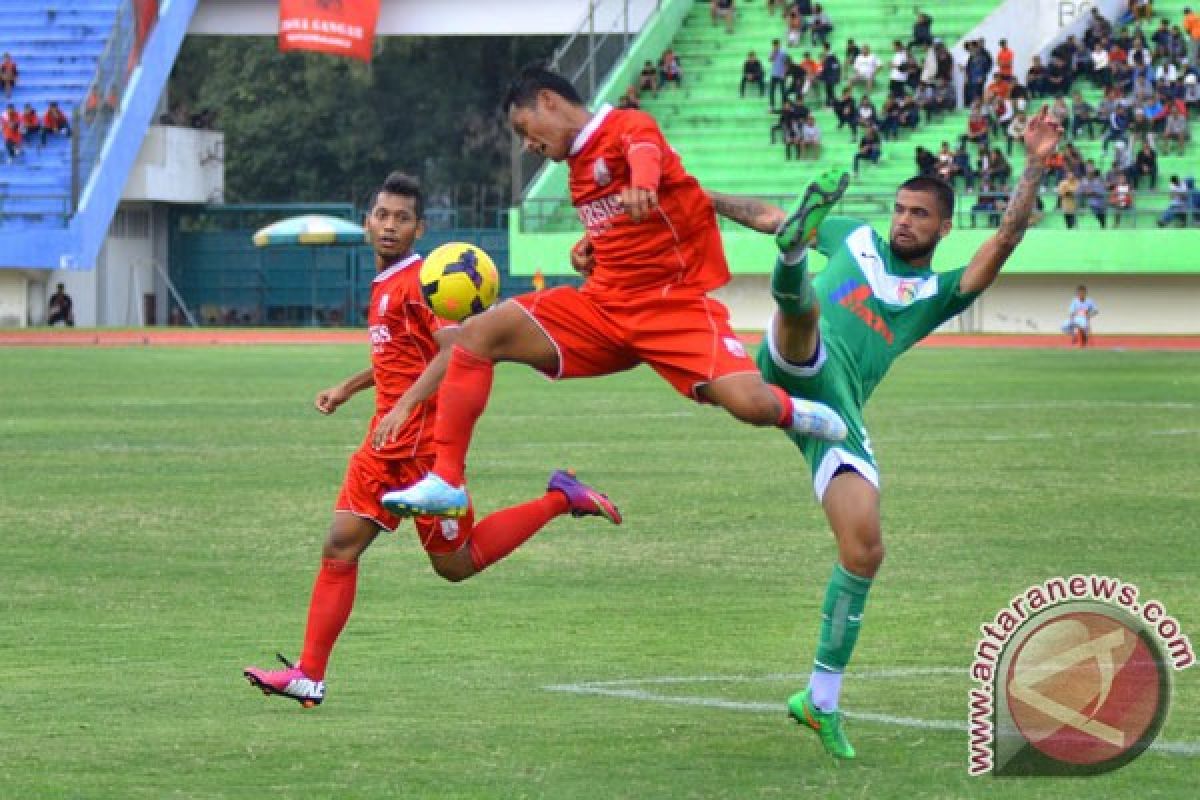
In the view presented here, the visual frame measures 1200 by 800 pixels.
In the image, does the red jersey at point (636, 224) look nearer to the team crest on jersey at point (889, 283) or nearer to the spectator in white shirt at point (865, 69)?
the team crest on jersey at point (889, 283)

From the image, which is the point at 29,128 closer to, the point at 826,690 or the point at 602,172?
the point at 602,172

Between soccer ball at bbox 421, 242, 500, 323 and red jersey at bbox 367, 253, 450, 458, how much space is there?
5 centimetres

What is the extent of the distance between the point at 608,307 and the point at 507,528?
5.51 ft

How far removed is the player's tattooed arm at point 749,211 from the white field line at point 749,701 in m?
2.05

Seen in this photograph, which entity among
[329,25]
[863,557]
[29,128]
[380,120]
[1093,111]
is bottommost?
[380,120]

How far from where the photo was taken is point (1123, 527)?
57.6 feet

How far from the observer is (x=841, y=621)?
352 inches

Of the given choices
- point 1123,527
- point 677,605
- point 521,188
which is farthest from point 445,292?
point 521,188

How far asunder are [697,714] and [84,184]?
55.0 m

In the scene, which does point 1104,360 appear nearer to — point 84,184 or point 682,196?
point 84,184

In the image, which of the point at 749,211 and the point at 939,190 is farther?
the point at 939,190

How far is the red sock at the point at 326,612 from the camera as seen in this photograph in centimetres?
996

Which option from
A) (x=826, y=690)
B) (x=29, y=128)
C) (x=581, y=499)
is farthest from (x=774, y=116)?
(x=826, y=690)

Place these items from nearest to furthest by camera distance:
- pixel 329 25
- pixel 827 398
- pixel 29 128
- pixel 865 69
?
pixel 827 398 < pixel 865 69 < pixel 29 128 < pixel 329 25
